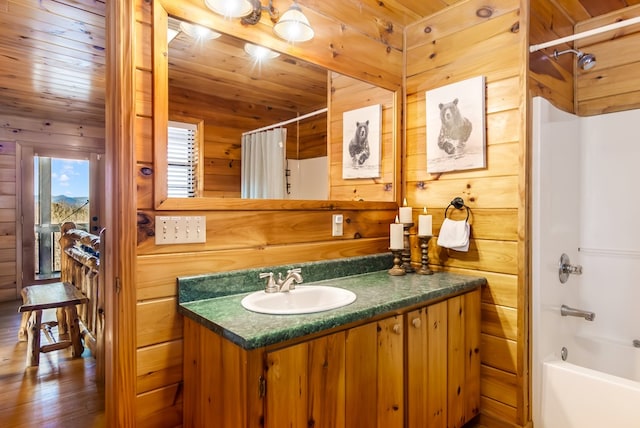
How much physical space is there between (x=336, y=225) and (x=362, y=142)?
0.60 meters

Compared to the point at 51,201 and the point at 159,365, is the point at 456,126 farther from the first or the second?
the point at 51,201

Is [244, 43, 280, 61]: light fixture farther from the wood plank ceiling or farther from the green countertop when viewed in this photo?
the green countertop

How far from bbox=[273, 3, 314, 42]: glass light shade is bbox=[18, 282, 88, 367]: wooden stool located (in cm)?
248

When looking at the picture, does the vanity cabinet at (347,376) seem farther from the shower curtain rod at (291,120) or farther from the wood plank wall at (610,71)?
the wood plank wall at (610,71)

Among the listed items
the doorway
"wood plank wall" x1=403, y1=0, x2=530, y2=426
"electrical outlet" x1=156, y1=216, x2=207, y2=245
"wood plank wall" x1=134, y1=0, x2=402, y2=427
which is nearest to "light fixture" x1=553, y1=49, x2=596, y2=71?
"wood plank wall" x1=403, y1=0, x2=530, y2=426

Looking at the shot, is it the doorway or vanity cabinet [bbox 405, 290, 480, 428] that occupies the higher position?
the doorway

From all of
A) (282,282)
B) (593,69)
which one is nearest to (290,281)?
(282,282)

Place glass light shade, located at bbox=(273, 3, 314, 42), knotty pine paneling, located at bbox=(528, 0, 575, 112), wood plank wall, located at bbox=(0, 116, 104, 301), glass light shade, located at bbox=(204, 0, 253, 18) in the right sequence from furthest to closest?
wood plank wall, located at bbox=(0, 116, 104, 301) → knotty pine paneling, located at bbox=(528, 0, 575, 112) → glass light shade, located at bbox=(273, 3, 314, 42) → glass light shade, located at bbox=(204, 0, 253, 18)

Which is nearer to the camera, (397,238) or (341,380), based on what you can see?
(341,380)

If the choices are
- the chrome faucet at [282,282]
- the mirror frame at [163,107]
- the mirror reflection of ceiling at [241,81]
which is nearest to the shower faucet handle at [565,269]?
the chrome faucet at [282,282]

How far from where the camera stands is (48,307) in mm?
2629

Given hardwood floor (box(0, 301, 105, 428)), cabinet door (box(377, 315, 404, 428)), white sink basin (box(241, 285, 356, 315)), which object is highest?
white sink basin (box(241, 285, 356, 315))

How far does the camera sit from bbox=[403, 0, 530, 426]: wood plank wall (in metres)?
1.84

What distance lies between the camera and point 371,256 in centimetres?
214
